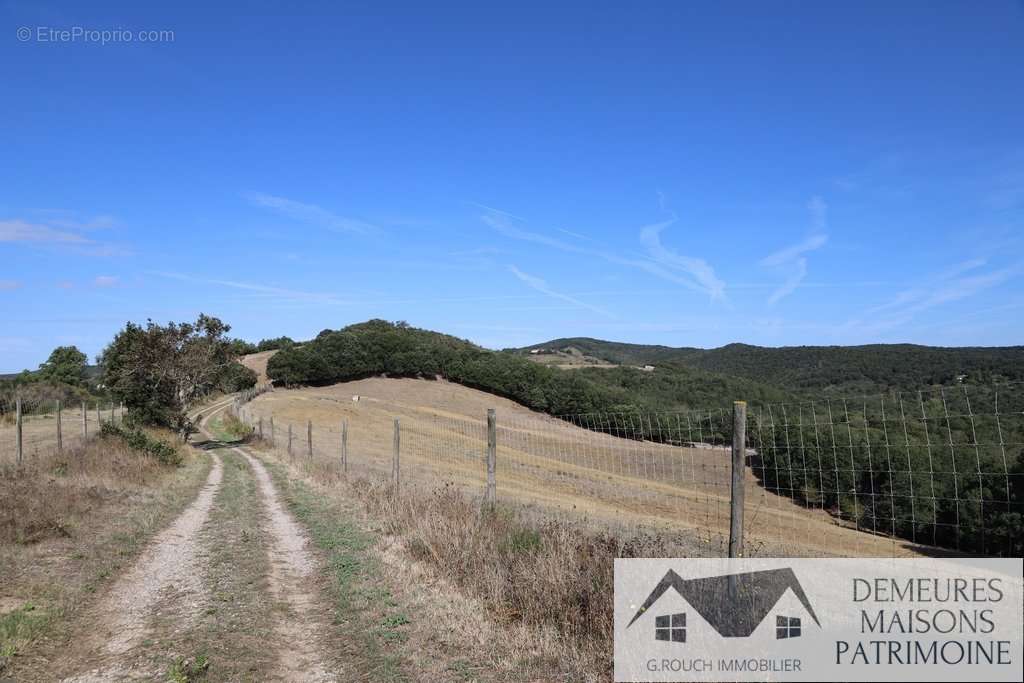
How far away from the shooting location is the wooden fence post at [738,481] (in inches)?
209

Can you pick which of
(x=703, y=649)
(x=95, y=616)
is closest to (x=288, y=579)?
(x=95, y=616)

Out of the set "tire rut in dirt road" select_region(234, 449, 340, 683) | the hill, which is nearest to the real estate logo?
"tire rut in dirt road" select_region(234, 449, 340, 683)

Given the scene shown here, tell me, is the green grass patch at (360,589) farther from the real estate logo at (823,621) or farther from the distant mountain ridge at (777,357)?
the distant mountain ridge at (777,357)

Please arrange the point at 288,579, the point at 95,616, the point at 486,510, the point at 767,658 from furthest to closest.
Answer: the point at 486,510
the point at 288,579
the point at 95,616
the point at 767,658

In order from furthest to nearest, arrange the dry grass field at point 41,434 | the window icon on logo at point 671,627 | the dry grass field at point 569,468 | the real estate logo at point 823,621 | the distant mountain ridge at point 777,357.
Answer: the distant mountain ridge at point 777,357
the dry grass field at point 41,434
the dry grass field at point 569,468
the window icon on logo at point 671,627
the real estate logo at point 823,621

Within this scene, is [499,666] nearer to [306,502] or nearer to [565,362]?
[306,502]

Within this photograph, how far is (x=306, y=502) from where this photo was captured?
14.2 meters

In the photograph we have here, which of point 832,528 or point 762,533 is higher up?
point 832,528

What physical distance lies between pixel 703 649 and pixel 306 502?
1114cm

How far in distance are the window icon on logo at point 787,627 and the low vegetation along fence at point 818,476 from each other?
627 mm

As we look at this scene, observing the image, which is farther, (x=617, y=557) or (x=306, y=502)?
(x=306, y=502)

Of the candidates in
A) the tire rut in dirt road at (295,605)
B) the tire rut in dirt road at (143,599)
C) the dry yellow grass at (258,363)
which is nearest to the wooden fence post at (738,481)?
the tire rut in dirt road at (295,605)

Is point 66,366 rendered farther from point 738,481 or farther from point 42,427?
point 738,481

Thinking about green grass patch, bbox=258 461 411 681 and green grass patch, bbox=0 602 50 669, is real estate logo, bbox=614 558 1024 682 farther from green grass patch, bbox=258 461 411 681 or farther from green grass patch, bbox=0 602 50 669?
green grass patch, bbox=0 602 50 669
